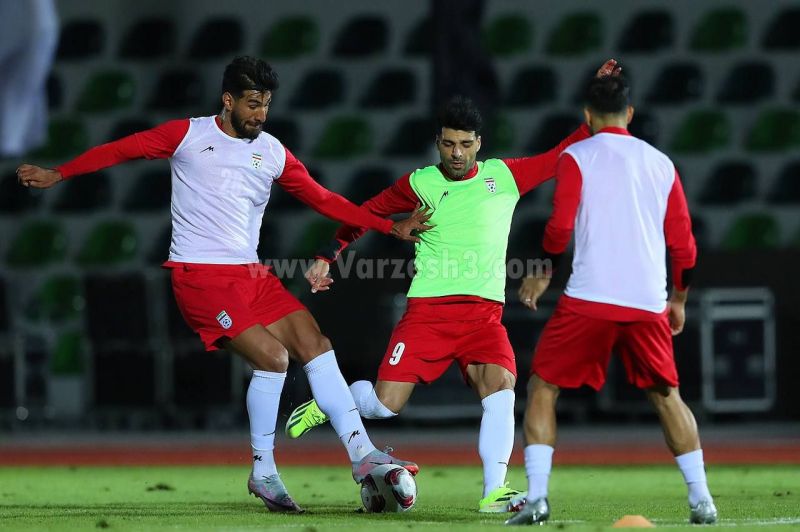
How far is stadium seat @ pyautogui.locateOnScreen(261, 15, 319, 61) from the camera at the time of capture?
65.3ft

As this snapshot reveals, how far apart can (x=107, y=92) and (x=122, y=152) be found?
1231 centimetres

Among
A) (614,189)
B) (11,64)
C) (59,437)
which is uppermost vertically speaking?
(11,64)

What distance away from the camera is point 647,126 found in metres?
17.6

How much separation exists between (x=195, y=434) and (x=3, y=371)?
8.29ft

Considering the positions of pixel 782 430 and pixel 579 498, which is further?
pixel 782 430

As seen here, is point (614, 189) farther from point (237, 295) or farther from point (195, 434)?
point (195, 434)

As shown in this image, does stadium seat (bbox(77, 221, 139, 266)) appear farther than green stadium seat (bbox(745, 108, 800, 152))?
Yes

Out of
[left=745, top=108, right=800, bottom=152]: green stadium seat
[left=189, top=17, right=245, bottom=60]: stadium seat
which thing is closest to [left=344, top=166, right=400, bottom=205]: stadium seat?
[left=189, top=17, right=245, bottom=60]: stadium seat

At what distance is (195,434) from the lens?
48.9 feet

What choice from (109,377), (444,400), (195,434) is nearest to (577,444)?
(444,400)

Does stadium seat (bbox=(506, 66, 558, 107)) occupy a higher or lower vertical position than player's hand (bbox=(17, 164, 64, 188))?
higher

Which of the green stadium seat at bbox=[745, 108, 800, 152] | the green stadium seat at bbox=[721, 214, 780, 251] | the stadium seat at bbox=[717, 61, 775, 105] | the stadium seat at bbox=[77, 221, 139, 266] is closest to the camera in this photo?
the green stadium seat at bbox=[721, 214, 780, 251]

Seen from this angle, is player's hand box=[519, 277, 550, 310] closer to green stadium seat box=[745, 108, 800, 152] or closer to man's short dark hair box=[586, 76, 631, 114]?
man's short dark hair box=[586, 76, 631, 114]

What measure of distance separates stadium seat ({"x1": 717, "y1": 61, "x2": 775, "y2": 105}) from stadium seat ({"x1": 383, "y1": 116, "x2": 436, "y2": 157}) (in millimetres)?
3371
